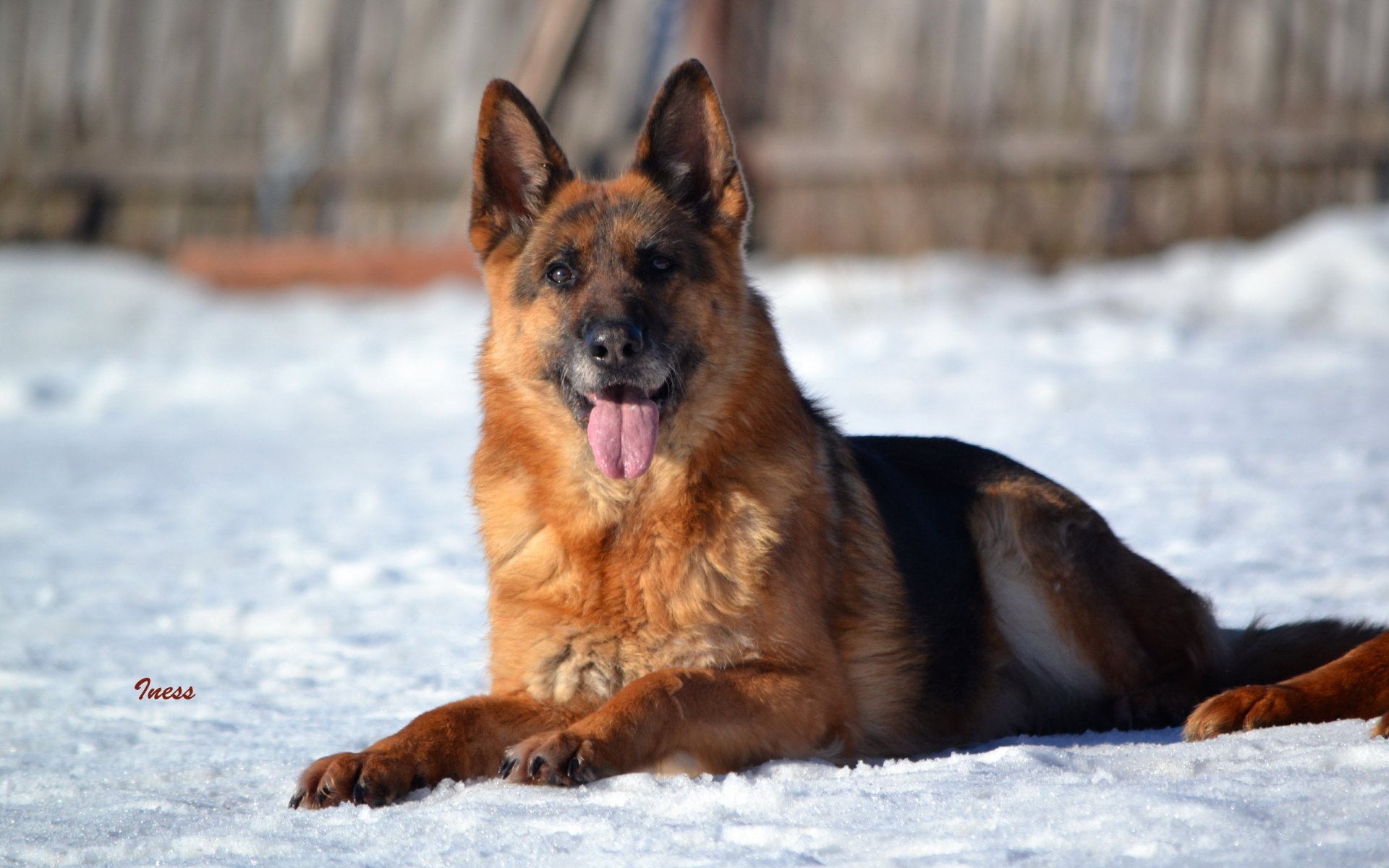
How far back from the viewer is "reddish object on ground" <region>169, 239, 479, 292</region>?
11375 mm

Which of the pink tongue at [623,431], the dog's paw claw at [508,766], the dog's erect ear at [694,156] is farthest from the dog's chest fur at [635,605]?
the dog's erect ear at [694,156]

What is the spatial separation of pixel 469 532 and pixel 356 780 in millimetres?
3528

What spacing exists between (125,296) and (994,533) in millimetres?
9918

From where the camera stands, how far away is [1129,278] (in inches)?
389

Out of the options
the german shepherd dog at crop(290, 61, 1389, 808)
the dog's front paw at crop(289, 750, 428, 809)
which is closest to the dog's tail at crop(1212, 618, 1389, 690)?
the german shepherd dog at crop(290, 61, 1389, 808)

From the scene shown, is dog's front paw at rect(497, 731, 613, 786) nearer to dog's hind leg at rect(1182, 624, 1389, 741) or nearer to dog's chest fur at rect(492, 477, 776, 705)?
dog's chest fur at rect(492, 477, 776, 705)

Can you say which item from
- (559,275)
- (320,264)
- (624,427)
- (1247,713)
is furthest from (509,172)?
(320,264)

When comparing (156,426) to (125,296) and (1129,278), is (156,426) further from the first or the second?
(1129,278)

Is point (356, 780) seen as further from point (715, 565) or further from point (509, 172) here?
point (509, 172)

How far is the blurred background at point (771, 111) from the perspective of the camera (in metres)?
10.1

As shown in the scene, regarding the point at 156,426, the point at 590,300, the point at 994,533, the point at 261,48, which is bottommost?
the point at 156,426

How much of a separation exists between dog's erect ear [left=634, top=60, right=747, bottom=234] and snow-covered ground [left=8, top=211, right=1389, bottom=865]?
1.69 meters

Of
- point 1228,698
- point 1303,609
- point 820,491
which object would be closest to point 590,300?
point 820,491
